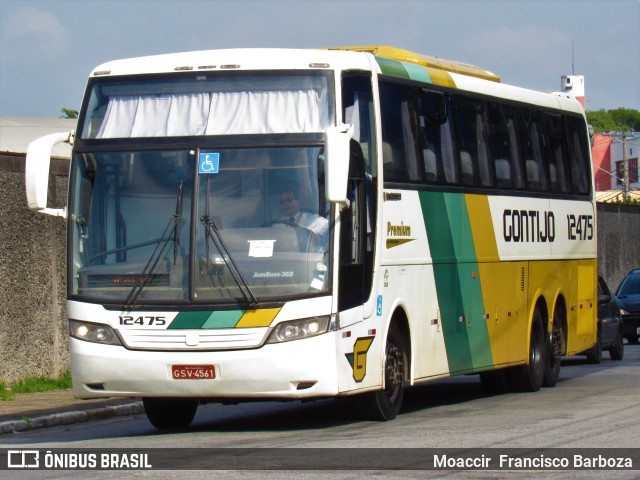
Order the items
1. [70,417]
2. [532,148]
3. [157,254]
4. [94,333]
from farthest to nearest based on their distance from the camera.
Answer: [532,148] → [70,417] → [94,333] → [157,254]

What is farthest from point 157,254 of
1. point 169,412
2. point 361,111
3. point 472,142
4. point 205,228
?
point 472,142

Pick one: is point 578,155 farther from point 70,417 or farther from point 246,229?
point 246,229

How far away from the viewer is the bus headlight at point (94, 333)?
1212cm

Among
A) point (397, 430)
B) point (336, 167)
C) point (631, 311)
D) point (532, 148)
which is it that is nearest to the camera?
point (336, 167)

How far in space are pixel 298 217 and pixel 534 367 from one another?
689 centimetres

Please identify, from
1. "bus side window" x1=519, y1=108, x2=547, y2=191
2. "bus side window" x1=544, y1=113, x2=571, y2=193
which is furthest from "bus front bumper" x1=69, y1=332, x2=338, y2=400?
"bus side window" x1=544, y1=113, x2=571, y2=193

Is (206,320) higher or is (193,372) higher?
(206,320)

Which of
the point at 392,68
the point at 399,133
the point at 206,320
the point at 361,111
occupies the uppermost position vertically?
the point at 392,68

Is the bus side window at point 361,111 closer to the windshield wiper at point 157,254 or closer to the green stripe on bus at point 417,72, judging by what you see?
the green stripe on bus at point 417,72

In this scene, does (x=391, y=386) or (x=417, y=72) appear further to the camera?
(x=417, y=72)

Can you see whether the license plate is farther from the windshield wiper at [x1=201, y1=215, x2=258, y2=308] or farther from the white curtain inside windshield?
the white curtain inside windshield

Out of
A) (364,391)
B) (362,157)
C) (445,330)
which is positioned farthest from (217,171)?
(445,330)

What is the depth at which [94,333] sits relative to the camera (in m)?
12.2

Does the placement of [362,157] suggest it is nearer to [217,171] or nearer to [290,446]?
[217,171]
